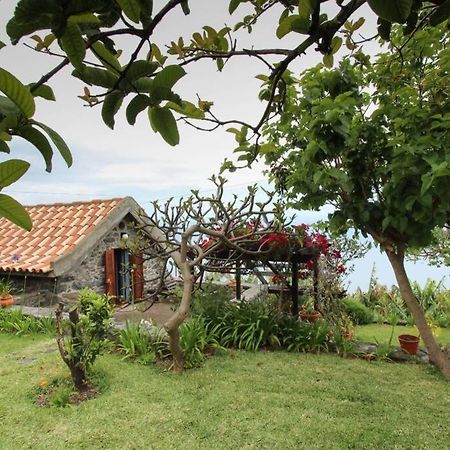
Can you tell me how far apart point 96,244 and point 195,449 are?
5398 mm

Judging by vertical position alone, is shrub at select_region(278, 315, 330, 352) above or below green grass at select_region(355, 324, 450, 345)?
above

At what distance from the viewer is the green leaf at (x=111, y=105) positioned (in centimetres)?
57

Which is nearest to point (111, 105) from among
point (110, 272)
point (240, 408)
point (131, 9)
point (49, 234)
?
point (131, 9)

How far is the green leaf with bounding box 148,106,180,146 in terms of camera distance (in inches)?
23.8

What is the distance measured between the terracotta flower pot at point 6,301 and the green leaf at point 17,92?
7065 mm

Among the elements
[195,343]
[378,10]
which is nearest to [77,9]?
[378,10]

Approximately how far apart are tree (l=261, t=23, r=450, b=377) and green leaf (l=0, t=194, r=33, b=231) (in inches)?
87.3

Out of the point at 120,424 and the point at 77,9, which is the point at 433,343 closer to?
the point at 120,424

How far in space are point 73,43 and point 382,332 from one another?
7.26 metres

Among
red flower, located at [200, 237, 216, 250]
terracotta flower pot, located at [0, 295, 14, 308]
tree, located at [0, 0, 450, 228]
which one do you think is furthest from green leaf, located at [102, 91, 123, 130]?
terracotta flower pot, located at [0, 295, 14, 308]

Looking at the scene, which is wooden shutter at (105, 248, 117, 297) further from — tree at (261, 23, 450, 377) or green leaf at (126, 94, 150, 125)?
green leaf at (126, 94, 150, 125)

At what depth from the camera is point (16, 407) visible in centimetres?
329

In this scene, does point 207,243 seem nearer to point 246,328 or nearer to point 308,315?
point 246,328

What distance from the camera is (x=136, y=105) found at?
57 cm
